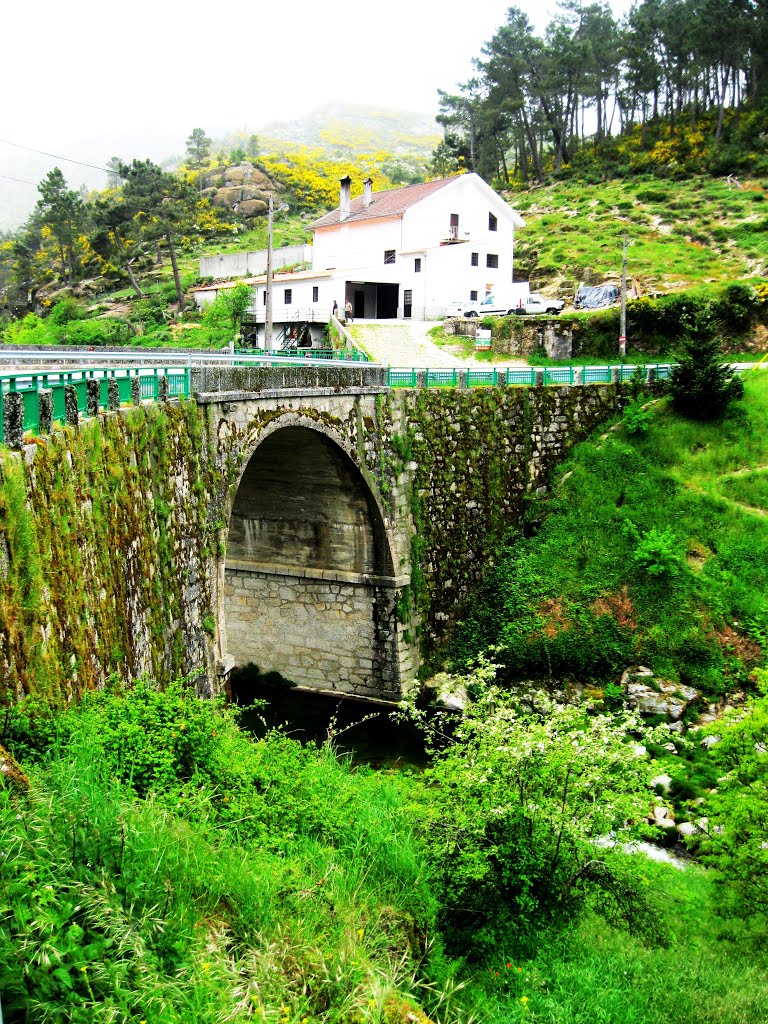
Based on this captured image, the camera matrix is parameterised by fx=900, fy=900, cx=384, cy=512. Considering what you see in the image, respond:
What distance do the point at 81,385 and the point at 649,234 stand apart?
52.0 metres

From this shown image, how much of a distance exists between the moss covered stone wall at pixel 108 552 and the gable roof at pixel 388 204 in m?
36.0

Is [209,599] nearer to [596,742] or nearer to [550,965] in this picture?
[596,742]

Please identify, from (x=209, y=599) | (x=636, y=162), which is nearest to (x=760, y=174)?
(x=636, y=162)

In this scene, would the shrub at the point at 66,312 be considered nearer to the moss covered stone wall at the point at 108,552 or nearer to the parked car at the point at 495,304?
the parked car at the point at 495,304

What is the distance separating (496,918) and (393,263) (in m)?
41.8

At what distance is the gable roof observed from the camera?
4975 cm

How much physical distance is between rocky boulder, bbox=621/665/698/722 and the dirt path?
15851mm

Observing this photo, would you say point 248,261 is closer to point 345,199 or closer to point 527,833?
point 345,199

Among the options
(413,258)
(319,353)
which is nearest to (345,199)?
(413,258)

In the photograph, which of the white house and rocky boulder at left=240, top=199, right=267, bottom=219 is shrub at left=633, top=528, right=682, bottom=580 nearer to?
the white house

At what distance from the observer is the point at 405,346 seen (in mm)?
39844

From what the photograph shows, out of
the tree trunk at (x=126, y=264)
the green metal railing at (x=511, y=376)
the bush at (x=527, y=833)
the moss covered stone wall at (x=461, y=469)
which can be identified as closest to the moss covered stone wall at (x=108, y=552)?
the bush at (x=527, y=833)

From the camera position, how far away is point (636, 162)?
227 ft

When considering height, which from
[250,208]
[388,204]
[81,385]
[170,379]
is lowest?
[81,385]
